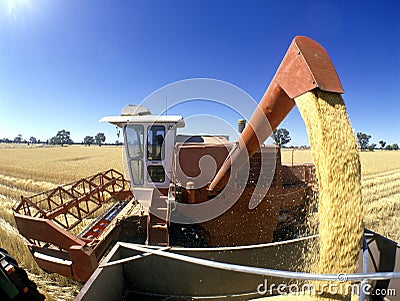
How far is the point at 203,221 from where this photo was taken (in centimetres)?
333

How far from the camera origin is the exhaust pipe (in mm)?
1561

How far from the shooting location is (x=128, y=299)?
2.52 meters

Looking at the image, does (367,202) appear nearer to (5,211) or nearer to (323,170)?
(323,170)

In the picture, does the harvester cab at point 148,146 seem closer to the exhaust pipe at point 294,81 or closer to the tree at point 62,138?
the exhaust pipe at point 294,81

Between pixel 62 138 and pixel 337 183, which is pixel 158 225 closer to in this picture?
pixel 337 183

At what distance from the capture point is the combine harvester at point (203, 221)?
190 centimetres

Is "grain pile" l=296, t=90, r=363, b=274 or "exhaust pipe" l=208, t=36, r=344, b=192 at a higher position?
"exhaust pipe" l=208, t=36, r=344, b=192

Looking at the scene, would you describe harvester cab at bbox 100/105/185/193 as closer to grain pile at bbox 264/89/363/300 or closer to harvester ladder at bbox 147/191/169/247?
harvester ladder at bbox 147/191/169/247

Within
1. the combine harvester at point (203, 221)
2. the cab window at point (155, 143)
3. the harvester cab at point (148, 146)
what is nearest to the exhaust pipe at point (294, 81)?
the combine harvester at point (203, 221)

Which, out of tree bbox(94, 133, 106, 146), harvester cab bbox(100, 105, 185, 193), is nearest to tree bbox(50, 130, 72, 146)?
tree bbox(94, 133, 106, 146)

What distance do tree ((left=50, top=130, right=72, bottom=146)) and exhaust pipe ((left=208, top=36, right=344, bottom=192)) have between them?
100 metres

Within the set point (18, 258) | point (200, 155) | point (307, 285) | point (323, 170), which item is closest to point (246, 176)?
point (200, 155)

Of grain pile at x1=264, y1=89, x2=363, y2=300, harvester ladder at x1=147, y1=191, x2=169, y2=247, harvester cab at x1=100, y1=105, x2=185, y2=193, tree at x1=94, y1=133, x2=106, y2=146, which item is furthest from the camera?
tree at x1=94, y1=133, x2=106, y2=146

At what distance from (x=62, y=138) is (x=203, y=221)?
333 ft
